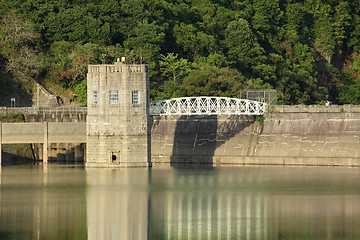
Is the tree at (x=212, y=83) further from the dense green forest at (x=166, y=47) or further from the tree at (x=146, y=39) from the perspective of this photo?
the tree at (x=146, y=39)

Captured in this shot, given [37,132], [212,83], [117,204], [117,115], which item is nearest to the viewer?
[117,204]

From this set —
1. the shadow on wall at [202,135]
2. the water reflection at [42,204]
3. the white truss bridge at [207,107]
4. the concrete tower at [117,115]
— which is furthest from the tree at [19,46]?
the concrete tower at [117,115]

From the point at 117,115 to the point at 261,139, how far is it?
21.6 meters

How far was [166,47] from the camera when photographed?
17225 centimetres

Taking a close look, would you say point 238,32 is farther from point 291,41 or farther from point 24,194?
point 24,194

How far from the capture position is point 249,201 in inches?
3748

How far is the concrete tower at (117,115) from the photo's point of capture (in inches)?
Result: 4815

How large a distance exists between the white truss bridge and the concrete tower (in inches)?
217

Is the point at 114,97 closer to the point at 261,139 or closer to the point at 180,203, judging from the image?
the point at 261,139

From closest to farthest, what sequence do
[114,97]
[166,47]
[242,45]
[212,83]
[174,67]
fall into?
[114,97] → [212,83] → [174,67] → [166,47] → [242,45]

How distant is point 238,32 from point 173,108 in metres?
52.1

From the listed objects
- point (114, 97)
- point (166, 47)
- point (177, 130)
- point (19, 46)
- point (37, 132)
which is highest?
point (166, 47)

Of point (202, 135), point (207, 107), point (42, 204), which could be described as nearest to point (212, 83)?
point (202, 135)

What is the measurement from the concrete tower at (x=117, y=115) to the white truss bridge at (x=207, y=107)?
551cm
